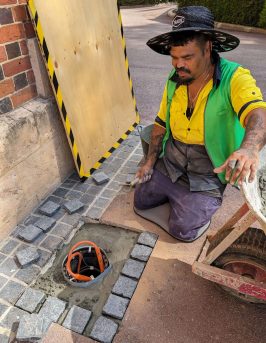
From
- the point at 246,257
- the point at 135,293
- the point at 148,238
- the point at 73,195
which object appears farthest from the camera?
the point at 73,195

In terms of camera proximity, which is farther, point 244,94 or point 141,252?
point 141,252

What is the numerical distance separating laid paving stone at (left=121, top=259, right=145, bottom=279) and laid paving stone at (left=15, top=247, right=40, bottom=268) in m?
0.86

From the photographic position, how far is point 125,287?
2.81 metres

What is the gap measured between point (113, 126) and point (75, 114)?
38.1 inches

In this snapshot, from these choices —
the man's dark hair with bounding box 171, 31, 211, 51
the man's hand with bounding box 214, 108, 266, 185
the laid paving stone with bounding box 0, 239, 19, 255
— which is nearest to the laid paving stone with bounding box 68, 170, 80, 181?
the laid paving stone with bounding box 0, 239, 19, 255

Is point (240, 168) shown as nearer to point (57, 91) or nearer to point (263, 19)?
point (57, 91)

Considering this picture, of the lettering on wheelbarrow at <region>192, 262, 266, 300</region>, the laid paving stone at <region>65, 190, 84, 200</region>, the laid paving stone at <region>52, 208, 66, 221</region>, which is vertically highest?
the lettering on wheelbarrow at <region>192, 262, 266, 300</region>

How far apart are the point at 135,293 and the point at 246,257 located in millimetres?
993

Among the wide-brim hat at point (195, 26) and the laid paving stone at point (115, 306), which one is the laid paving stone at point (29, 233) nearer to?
the laid paving stone at point (115, 306)

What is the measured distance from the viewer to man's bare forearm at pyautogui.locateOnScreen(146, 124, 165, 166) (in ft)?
11.8

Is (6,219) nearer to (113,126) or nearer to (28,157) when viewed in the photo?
(28,157)

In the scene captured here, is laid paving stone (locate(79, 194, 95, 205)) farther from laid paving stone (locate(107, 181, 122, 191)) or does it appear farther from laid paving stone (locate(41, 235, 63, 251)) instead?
laid paving stone (locate(41, 235, 63, 251))

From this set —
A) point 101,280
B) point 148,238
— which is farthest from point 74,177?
point 101,280

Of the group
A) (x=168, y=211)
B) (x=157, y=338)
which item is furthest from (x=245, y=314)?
(x=168, y=211)
